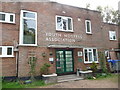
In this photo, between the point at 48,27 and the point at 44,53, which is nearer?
the point at 44,53

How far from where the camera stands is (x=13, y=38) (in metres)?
8.59

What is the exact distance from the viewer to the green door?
973cm

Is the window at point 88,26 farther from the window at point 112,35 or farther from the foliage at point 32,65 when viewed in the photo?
the foliage at point 32,65

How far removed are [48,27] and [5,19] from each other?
3.54 metres

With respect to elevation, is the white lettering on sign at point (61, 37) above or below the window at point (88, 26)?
below

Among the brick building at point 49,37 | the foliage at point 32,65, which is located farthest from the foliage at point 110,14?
the foliage at point 32,65

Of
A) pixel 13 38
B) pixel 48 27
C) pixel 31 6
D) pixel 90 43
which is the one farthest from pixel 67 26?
pixel 13 38

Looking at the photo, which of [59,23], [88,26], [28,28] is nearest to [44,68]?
[28,28]

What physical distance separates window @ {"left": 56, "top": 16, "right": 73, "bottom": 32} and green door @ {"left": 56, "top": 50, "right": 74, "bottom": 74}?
2.26 meters

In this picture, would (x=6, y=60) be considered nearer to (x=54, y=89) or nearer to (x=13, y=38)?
(x=13, y=38)

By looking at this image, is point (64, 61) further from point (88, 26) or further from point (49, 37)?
point (88, 26)

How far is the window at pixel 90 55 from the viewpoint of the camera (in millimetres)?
11083

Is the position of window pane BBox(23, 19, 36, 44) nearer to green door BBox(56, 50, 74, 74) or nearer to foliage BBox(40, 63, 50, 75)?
foliage BBox(40, 63, 50, 75)

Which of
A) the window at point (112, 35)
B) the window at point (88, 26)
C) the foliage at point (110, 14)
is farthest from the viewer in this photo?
the foliage at point (110, 14)
